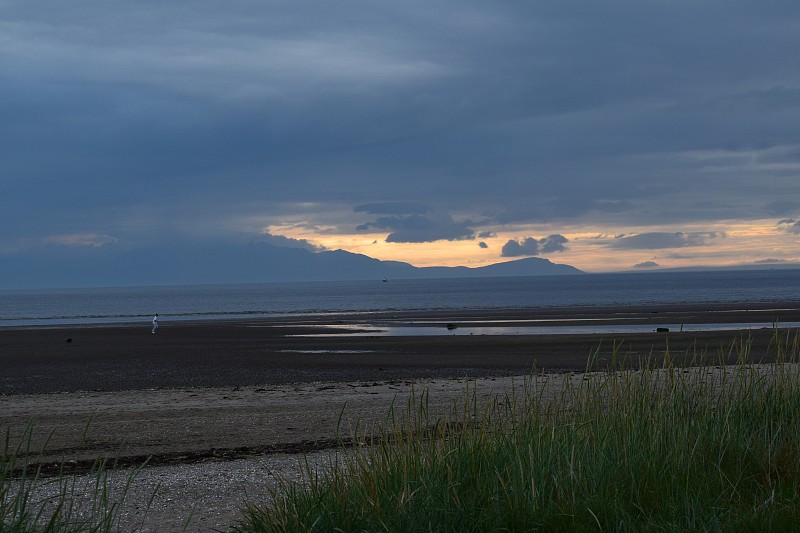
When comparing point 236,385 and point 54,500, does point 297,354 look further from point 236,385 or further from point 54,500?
point 54,500

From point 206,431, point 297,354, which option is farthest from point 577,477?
point 297,354

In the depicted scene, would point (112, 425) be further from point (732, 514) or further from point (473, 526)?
point (732, 514)

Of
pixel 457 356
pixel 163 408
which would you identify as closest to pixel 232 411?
pixel 163 408

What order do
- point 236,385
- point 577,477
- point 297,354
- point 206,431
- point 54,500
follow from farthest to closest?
point 297,354
point 236,385
point 206,431
point 54,500
point 577,477

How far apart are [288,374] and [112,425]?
12.1 meters

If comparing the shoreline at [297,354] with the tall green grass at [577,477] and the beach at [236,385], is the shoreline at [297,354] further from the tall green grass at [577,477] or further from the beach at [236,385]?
the tall green grass at [577,477]

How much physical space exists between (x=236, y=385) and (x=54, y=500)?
1459cm

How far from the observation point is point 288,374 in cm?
2691

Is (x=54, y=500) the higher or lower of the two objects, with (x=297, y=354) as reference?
higher

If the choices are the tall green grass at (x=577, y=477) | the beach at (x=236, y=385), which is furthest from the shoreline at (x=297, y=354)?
the tall green grass at (x=577, y=477)

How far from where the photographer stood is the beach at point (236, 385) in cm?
1104

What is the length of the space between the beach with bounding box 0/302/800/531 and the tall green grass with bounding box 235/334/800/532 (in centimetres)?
64

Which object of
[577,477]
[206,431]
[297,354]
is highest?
[577,477]

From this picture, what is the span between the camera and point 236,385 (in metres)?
23.9
